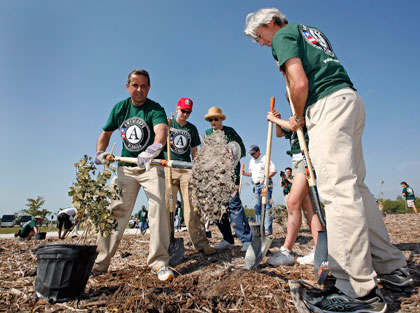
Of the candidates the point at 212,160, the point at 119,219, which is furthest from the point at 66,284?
the point at 212,160

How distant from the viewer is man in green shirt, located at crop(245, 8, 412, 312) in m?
1.85

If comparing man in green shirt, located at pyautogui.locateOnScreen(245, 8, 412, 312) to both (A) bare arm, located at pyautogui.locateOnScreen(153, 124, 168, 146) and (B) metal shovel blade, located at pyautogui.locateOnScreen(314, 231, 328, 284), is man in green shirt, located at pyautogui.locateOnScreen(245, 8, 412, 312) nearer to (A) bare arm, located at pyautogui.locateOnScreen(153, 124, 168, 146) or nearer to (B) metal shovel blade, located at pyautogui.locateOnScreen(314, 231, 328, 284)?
(B) metal shovel blade, located at pyautogui.locateOnScreen(314, 231, 328, 284)

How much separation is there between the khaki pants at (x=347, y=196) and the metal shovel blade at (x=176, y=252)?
2242mm

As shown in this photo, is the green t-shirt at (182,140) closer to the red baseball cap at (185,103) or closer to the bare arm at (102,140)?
the red baseball cap at (185,103)

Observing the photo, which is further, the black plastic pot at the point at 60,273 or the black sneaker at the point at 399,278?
the black plastic pot at the point at 60,273

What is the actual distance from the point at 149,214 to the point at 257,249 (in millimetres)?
1368

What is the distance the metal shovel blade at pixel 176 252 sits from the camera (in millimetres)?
3607

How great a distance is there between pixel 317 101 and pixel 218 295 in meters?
1.81

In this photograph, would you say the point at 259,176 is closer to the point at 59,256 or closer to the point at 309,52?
the point at 309,52

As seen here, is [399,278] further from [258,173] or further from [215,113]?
[258,173]

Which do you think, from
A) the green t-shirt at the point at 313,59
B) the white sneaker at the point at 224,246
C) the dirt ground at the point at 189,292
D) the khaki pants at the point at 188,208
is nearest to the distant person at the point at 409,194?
the dirt ground at the point at 189,292

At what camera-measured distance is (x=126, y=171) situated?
11.7 ft

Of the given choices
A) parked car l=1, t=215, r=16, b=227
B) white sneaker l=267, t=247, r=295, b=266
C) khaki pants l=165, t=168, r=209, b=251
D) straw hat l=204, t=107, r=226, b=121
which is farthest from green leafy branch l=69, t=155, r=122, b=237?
parked car l=1, t=215, r=16, b=227

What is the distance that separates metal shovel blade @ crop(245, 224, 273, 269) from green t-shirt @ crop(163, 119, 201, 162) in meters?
2.40
